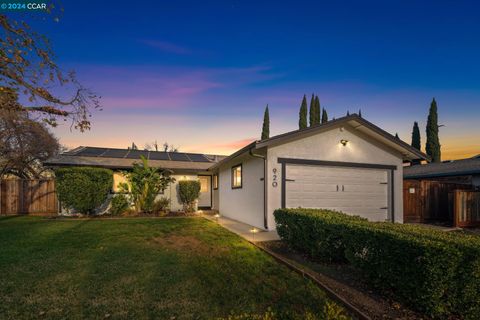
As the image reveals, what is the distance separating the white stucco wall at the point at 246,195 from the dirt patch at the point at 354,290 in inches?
143

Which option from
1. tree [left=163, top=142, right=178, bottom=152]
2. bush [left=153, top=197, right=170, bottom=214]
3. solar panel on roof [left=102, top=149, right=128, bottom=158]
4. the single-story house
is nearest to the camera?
the single-story house

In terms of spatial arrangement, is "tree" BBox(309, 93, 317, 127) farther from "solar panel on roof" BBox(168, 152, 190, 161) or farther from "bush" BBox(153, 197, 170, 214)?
"bush" BBox(153, 197, 170, 214)

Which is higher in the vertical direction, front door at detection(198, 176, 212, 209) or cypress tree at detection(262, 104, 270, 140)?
cypress tree at detection(262, 104, 270, 140)

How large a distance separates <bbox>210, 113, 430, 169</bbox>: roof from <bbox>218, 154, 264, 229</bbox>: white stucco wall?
2.41ft

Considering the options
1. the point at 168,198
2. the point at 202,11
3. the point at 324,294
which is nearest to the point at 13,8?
the point at 202,11

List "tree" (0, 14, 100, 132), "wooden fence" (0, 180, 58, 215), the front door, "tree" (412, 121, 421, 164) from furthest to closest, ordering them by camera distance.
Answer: "tree" (412, 121, 421, 164)
the front door
"wooden fence" (0, 180, 58, 215)
"tree" (0, 14, 100, 132)

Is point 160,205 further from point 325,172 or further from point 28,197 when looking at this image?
point 325,172

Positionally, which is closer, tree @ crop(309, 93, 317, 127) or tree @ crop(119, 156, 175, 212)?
tree @ crop(119, 156, 175, 212)

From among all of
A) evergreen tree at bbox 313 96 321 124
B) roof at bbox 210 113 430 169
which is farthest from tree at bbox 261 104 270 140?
roof at bbox 210 113 430 169

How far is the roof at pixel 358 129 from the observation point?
807 centimetres

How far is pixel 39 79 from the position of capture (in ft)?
13.7

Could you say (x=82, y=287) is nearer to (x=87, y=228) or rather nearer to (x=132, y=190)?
(x=87, y=228)

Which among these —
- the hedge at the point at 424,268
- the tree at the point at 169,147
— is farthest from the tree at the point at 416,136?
the tree at the point at 169,147

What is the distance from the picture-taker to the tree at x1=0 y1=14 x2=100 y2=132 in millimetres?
3770
